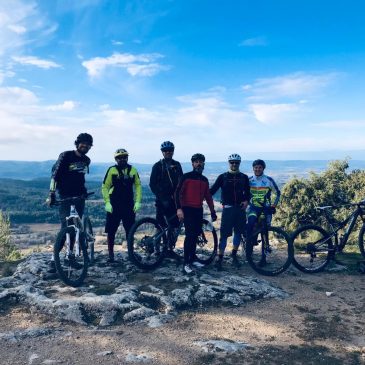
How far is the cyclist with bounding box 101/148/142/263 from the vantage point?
9.60 m

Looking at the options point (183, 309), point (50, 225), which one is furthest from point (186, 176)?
point (50, 225)

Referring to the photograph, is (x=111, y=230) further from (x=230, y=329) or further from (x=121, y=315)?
(x=230, y=329)

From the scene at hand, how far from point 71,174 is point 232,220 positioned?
492cm

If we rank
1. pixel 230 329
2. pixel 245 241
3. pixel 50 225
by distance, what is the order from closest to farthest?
pixel 230 329 → pixel 245 241 → pixel 50 225

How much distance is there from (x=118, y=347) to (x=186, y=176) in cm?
495

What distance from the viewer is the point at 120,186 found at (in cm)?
972

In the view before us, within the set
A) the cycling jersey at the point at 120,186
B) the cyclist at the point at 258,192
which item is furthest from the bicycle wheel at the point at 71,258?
the cyclist at the point at 258,192

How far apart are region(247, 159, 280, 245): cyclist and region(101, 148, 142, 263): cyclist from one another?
357 centimetres

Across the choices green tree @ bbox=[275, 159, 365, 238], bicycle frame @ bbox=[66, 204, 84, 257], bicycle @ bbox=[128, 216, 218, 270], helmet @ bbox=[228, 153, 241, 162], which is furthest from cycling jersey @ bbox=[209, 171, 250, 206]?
green tree @ bbox=[275, 159, 365, 238]

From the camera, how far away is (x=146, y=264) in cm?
973

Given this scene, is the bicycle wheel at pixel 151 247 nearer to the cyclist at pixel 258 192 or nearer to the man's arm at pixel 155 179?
the man's arm at pixel 155 179

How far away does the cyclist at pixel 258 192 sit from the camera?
34.3ft

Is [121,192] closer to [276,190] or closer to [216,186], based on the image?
[216,186]

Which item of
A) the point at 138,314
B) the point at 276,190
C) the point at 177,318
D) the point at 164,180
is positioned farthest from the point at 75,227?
the point at 276,190
